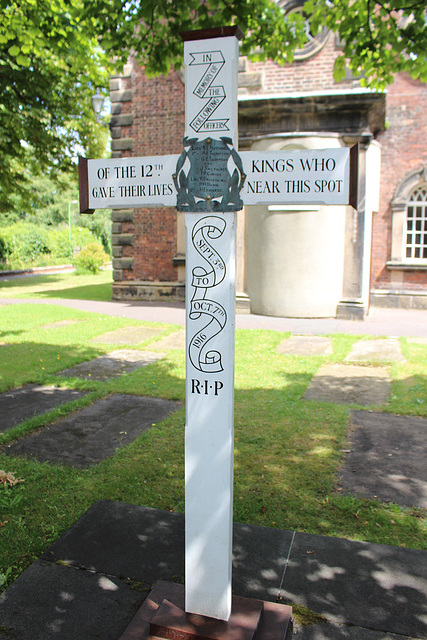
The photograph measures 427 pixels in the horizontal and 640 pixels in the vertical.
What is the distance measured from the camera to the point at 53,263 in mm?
34344

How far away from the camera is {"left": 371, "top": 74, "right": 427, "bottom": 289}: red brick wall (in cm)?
1502

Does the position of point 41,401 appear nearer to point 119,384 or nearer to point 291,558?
point 119,384

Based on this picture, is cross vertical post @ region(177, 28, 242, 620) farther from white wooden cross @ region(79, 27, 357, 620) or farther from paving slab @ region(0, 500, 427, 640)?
paving slab @ region(0, 500, 427, 640)

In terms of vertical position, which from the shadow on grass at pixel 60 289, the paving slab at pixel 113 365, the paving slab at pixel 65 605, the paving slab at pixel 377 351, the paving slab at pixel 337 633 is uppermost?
the shadow on grass at pixel 60 289

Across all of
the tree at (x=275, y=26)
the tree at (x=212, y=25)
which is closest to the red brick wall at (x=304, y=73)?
the tree at (x=212, y=25)

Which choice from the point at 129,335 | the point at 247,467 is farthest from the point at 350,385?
the point at 129,335

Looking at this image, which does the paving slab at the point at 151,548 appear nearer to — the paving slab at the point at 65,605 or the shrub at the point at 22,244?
the paving slab at the point at 65,605

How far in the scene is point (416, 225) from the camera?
15.8 metres

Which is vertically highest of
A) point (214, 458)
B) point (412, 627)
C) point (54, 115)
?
point (54, 115)

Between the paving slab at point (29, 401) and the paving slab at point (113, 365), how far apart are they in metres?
0.74

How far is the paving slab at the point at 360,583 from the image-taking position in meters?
2.71

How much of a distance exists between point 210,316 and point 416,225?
15.0m

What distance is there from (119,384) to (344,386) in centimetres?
308

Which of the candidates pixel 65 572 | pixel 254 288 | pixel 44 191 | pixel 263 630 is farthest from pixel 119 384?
pixel 44 191
